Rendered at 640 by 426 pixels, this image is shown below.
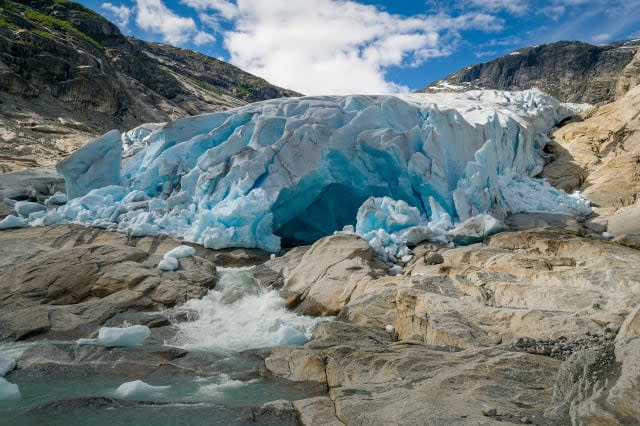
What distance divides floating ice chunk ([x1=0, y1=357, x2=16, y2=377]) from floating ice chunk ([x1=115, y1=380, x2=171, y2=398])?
190 cm

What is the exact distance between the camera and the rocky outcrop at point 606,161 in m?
15.0

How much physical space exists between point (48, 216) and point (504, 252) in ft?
40.4

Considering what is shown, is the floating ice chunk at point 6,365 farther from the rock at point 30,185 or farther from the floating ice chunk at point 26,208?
the rock at point 30,185

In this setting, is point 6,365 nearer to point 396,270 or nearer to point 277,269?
point 277,269

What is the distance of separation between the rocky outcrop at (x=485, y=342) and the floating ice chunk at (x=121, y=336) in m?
2.36

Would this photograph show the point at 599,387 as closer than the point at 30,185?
Yes

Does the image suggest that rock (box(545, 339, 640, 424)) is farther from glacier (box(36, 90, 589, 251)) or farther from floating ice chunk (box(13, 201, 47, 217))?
floating ice chunk (box(13, 201, 47, 217))

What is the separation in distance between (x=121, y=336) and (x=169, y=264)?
135 inches

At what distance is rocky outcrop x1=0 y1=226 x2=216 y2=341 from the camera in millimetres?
8273

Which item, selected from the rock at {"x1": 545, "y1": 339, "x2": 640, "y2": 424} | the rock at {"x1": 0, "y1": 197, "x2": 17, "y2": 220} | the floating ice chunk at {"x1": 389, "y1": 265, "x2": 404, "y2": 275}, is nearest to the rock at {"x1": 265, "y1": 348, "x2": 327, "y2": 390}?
the rock at {"x1": 545, "y1": 339, "x2": 640, "y2": 424}

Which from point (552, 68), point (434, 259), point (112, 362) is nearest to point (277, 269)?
point (434, 259)

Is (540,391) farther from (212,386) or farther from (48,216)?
(48,216)

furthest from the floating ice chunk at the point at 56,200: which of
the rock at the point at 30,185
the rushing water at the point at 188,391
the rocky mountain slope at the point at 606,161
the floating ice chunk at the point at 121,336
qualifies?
the rocky mountain slope at the point at 606,161

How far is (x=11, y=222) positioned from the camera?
516 inches
